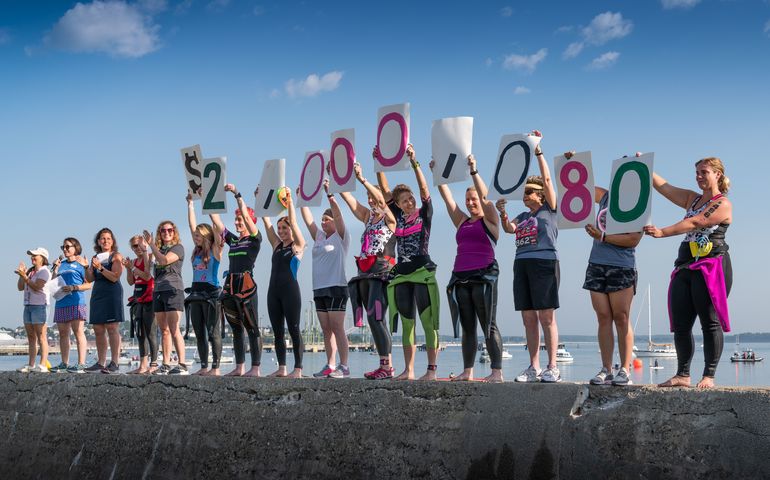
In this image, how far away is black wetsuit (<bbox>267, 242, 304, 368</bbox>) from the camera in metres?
9.12

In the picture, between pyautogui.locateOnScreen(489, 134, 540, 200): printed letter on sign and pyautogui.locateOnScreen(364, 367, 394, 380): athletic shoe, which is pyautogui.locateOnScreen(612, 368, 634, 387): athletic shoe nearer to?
pyautogui.locateOnScreen(489, 134, 540, 200): printed letter on sign

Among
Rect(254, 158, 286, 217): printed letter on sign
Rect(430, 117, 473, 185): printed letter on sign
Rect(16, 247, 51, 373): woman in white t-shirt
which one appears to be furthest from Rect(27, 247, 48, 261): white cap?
Rect(430, 117, 473, 185): printed letter on sign

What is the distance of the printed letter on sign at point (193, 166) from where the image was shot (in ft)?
34.8

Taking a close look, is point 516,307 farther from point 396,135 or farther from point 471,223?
point 396,135

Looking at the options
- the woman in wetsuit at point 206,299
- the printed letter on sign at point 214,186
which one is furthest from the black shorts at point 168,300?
the printed letter on sign at point 214,186

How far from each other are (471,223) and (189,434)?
3.39 meters

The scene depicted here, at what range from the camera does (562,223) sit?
295 inches

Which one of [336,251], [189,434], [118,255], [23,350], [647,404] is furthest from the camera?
[23,350]

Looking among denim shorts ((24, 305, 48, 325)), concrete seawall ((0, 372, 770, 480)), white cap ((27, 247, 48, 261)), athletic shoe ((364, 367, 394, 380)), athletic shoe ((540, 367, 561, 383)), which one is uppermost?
white cap ((27, 247, 48, 261))

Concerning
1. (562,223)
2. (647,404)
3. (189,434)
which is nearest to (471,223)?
(562,223)

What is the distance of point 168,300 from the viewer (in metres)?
10.5

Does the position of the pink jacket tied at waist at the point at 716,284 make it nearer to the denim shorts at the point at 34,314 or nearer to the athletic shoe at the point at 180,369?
the athletic shoe at the point at 180,369

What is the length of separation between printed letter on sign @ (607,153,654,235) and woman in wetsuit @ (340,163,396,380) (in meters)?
2.35

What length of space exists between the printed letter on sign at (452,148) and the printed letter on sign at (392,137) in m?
0.43
